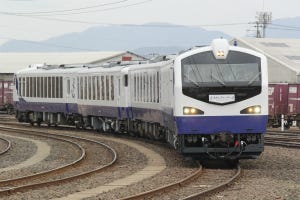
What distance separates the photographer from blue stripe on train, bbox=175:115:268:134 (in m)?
15.7

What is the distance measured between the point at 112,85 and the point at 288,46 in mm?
Result: 43405

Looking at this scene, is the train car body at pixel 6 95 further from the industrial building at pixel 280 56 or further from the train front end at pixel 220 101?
the train front end at pixel 220 101

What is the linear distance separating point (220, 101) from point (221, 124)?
51cm

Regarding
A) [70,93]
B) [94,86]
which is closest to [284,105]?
[70,93]

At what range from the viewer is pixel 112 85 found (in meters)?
29.5

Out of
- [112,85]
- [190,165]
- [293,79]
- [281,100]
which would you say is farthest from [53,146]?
[293,79]

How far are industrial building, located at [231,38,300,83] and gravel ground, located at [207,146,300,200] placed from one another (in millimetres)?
32818

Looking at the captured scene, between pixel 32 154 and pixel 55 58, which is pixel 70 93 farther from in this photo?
pixel 55 58

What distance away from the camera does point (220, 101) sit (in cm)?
1573

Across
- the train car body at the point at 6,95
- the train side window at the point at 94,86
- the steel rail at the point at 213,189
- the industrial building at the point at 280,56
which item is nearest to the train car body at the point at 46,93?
the train side window at the point at 94,86

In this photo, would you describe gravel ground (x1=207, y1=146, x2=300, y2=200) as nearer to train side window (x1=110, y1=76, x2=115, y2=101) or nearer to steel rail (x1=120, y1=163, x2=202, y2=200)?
steel rail (x1=120, y1=163, x2=202, y2=200)

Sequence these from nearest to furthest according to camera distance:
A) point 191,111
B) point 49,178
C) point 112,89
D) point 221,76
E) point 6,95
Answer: point 49,178, point 191,111, point 221,76, point 112,89, point 6,95

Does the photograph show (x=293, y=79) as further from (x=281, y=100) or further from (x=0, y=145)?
(x=0, y=145)

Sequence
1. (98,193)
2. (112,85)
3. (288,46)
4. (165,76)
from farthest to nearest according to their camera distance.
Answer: (288,46) → (112,85) → (165,76) → (98,193)
